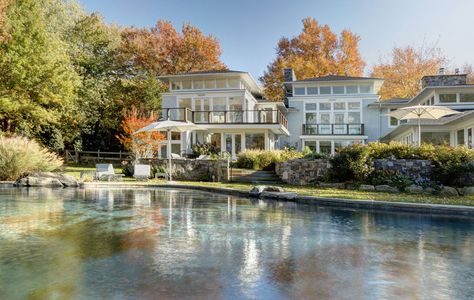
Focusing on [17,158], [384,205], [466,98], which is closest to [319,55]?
[466,98]

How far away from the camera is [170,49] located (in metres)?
36.8

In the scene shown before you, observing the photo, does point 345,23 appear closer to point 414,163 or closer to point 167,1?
point 167,1

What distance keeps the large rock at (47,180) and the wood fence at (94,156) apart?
14.1 m

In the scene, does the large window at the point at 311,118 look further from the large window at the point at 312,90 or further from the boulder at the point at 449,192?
the boulder at the point at 449,192

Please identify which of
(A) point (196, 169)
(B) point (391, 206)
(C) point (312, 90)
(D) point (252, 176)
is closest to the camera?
(B) point (391, 206)

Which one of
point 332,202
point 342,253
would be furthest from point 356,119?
point 342,253

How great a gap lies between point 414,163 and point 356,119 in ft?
52.2

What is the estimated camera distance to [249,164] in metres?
19.5

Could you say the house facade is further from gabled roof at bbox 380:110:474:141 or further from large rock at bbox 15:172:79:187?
large rock at bbox 15:172:79:187

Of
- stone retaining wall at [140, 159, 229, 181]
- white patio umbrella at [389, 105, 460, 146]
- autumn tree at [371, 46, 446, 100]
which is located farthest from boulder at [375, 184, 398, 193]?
autumn tree at [371, 46, 446, 100]

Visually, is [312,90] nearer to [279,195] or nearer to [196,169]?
[196,169]

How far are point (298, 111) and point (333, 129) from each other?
122 inches

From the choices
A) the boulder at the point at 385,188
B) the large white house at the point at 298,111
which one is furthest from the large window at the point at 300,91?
the boulder at the point at 385,188

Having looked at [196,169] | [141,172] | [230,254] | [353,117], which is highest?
[353,117]
